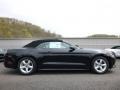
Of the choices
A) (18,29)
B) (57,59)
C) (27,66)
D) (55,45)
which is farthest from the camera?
(18,29)

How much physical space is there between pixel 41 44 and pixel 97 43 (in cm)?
1546

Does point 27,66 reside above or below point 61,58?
below

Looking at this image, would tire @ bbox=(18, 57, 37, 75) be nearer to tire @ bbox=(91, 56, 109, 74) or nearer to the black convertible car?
the black convertible car

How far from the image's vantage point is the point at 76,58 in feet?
37.9

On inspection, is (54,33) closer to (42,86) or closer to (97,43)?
(97,43)

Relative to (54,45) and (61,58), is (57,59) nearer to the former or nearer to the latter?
(61,58)

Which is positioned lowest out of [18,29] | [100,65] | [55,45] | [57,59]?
[100,65]

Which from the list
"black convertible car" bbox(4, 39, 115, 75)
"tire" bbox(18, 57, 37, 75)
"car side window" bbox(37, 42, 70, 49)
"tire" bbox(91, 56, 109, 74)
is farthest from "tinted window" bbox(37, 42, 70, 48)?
"tire" bbox(91, 56, 109, 74)

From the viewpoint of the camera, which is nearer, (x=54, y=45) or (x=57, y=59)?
(x=57, y=59)

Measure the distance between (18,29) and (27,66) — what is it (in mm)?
25609

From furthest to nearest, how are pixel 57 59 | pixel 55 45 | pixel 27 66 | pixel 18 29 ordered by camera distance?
pixel 18 29 → pixel 55 45 → pixel 57 59 → pixel 27 66

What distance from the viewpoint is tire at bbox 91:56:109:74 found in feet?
37.7

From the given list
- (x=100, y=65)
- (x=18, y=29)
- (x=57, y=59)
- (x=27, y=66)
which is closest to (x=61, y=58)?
(x=57, y=59)

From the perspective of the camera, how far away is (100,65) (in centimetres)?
1155
